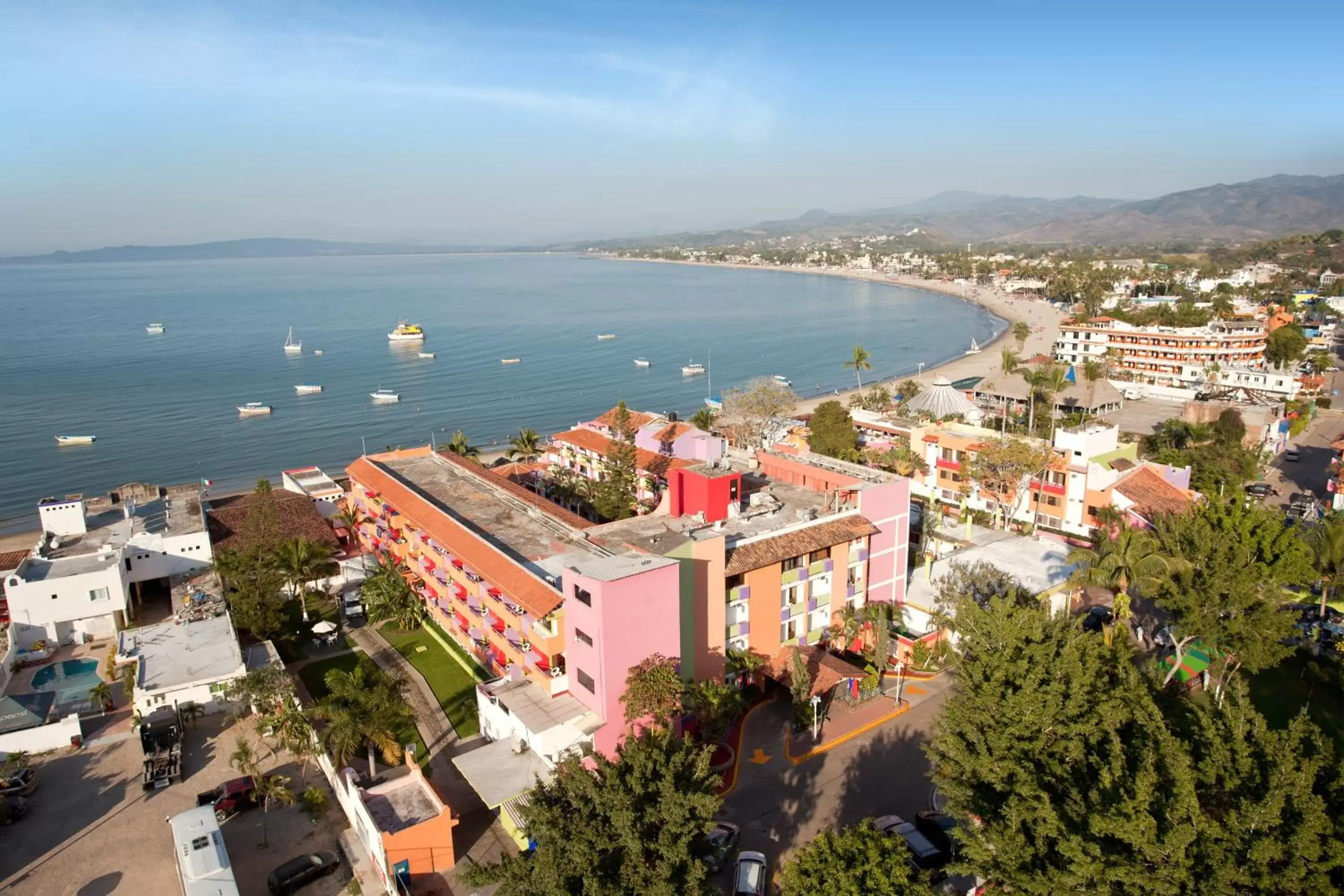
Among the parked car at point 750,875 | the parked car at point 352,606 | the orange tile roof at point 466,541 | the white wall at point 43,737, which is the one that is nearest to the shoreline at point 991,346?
the orange tile roof at point 466,541

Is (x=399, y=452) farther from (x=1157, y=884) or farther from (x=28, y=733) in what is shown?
(x=1157, y=884)

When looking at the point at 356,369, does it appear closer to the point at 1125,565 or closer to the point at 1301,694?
the point at 1125,565

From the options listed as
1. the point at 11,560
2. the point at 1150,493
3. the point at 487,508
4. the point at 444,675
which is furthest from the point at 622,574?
the point at 11,560

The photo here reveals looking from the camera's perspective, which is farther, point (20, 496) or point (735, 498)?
point (20, 496)

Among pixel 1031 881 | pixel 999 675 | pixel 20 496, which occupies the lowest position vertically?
pixel 20 496

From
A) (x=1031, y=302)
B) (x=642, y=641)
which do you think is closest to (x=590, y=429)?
(x=642, y=641)

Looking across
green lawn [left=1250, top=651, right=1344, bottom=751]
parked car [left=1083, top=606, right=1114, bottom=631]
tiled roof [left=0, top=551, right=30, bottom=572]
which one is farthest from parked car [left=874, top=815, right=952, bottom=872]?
tiled roof [left=0, top=551, right=30, bottom=572]

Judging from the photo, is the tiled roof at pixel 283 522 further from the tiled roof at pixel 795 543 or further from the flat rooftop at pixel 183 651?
the tiled roof at pixel 795 543
